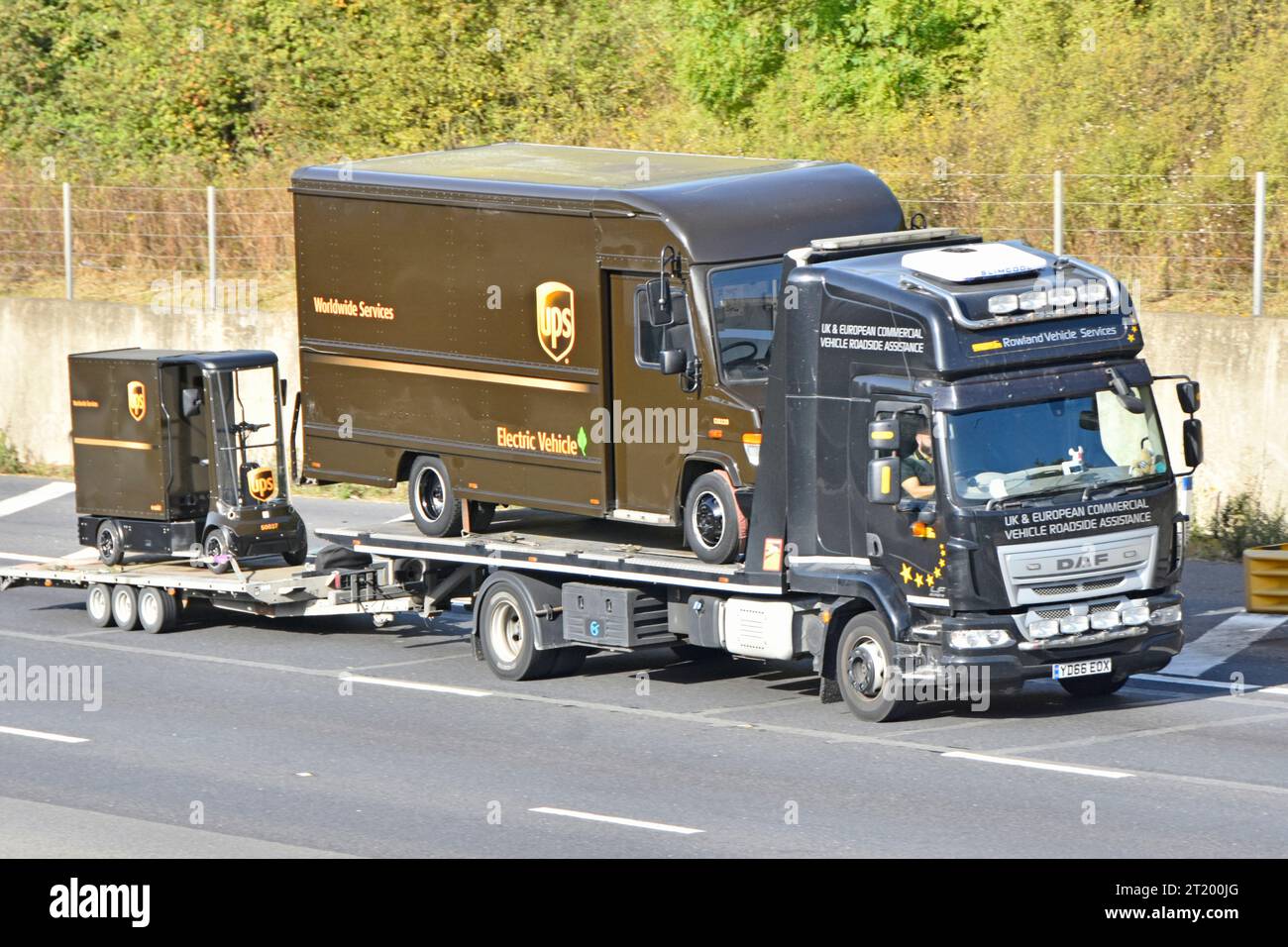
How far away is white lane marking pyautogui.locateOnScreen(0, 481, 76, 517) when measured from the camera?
2766 cm

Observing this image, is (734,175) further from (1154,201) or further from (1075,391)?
(1154,201)

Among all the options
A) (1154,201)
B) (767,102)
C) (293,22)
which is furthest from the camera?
(293,22)

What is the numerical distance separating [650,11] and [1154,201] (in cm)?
1370

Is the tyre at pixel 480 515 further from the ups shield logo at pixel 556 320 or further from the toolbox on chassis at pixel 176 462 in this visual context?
the toolbox on chassis at pixel 176 462

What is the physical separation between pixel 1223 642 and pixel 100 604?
33.6ft

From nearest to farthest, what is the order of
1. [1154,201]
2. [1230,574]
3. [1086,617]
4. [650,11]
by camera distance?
[1086,617] → [1230,574] → [1154,201] → [650,11]

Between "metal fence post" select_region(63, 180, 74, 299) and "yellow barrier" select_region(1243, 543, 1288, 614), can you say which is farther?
"metal fence post" select_region(63, 180, 74, 299)

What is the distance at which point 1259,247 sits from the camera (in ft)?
71.7

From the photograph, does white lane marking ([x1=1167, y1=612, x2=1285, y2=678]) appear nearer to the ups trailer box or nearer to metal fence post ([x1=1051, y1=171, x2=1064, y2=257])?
the ups trailer box

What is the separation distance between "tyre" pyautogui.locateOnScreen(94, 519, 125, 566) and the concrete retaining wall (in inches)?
321

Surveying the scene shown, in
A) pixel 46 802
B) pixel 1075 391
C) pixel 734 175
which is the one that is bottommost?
pixel 46 802

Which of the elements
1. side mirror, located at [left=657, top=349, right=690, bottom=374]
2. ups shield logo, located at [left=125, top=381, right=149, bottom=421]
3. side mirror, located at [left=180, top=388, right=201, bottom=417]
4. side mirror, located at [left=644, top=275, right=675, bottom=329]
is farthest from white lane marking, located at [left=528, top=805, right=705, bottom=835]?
ups shield logo, located at [left=125, top=381, right=149, bottom=421]

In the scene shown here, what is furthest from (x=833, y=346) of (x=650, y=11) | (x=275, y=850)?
(x=650, y=11)

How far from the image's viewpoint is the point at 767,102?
3133 cm
